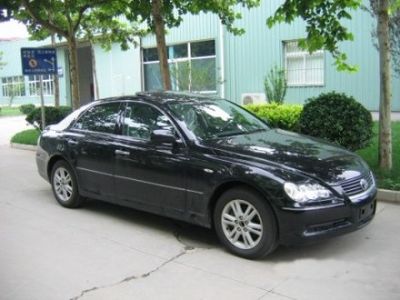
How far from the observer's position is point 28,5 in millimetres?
14250

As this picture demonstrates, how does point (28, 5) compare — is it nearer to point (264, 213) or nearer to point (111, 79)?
point (264, 213)

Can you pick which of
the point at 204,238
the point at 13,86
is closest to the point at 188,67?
the point at 204,238

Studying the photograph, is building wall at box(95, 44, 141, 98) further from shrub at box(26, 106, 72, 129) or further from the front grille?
the front grille

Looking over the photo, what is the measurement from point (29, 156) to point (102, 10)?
4750 millimetres

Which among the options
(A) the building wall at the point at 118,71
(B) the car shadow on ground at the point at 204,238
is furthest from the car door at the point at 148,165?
(A) the building wall at the point at 118,71

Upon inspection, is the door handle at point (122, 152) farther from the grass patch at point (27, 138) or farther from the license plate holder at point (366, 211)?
the grass patch at point (27, 138)

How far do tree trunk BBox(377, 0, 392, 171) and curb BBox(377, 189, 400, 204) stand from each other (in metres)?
0.99

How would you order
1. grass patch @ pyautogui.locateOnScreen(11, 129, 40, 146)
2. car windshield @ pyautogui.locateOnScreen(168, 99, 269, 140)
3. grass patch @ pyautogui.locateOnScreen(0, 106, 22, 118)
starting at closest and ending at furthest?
car windshield @ pyautogui.locateOnScreen(168, 99, 269, 140)
grass patch @ pyautogui.locateOnScreen(11, 129, 40, 146)
grass patch @ pyautogui.locateOnScreen(0, 106, 22, 118)

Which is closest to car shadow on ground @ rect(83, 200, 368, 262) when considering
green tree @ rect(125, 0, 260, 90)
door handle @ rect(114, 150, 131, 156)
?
door handle @ rect(114, 150, 131, 156)

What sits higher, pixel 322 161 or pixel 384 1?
pixel 384 1

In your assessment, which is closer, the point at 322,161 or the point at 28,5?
the point at 322,161

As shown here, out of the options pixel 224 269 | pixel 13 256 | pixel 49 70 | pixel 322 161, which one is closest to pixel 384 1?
pixel 322 161

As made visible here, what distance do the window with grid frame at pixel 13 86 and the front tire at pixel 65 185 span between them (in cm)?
4063

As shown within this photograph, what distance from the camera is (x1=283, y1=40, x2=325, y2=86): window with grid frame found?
20344mm
